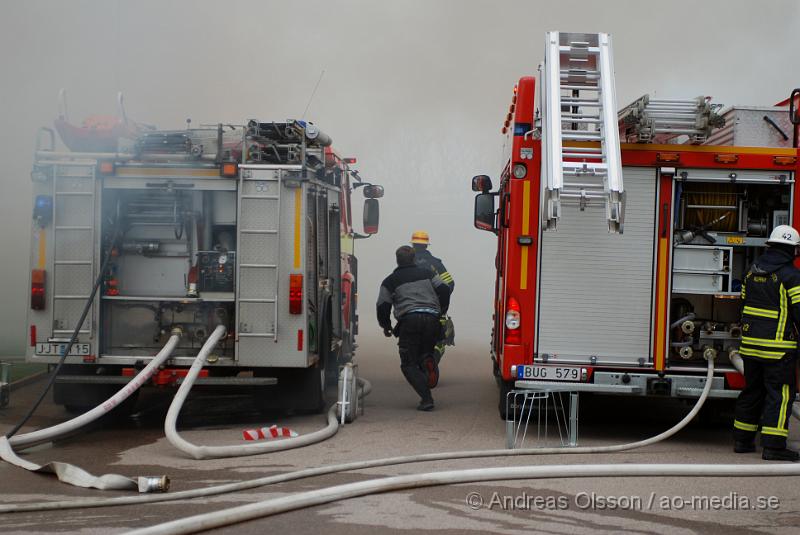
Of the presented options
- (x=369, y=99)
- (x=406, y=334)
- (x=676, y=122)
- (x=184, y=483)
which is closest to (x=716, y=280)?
(x=676, y=122)

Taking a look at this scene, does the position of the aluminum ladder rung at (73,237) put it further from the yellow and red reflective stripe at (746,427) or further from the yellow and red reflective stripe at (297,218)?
the yellow and red reflective stripe at (746,427)

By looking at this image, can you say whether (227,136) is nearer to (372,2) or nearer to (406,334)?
(406,334)

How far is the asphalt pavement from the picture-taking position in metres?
5.55

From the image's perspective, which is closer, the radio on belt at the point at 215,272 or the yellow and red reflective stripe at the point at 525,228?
the yellow and red reflective stripe at the point at 525,228

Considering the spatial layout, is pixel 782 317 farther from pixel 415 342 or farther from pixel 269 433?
pixel 269 433

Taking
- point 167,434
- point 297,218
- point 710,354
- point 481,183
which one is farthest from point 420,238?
point 167,434

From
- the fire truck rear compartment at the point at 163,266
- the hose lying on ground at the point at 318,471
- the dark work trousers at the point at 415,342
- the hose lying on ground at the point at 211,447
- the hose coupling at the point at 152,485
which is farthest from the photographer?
the dark work trousers at the point at 415,342

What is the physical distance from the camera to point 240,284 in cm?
894

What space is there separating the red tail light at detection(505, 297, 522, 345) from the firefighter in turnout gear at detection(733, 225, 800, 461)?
1.76 m

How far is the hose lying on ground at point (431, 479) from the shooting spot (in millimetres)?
5180

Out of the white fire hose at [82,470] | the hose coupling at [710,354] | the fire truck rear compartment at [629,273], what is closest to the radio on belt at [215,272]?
the white fire hose at [82,470]

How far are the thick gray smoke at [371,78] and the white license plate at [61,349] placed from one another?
18.7 ft

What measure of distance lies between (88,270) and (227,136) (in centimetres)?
254

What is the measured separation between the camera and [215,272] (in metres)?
9.05
